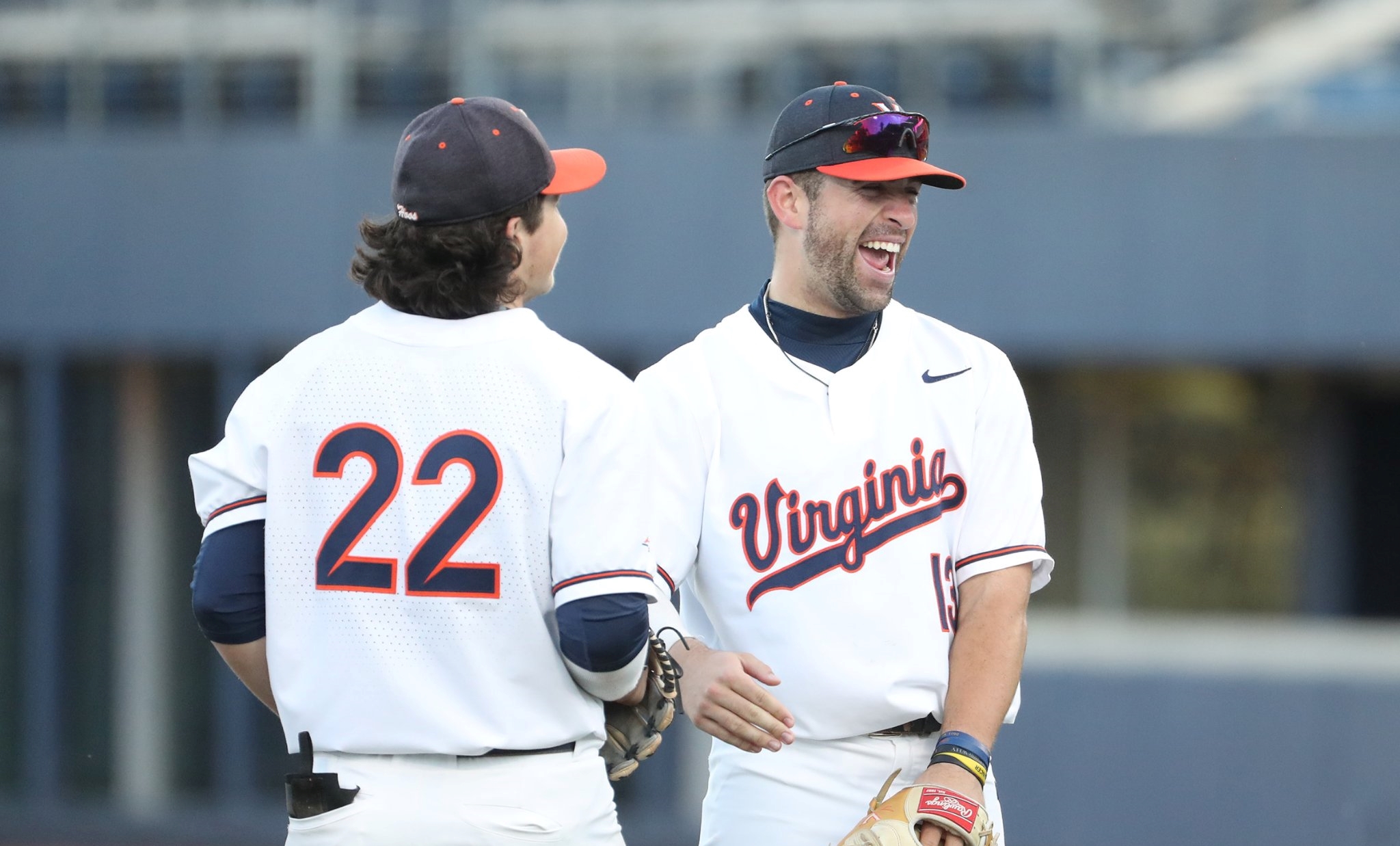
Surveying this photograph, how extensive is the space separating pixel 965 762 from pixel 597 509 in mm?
787

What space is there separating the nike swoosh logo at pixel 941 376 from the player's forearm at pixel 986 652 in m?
0.36

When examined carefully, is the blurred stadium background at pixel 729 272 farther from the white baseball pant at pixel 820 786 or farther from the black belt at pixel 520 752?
the black belt at pixel 520 752

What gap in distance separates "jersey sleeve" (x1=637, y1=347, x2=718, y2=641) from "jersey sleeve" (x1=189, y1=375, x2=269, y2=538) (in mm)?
658

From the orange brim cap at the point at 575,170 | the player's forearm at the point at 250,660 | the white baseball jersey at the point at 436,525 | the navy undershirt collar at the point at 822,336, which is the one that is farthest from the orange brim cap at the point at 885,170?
the player's forearm at the point at 250,660

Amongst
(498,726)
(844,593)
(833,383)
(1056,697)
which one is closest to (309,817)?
(498,726)

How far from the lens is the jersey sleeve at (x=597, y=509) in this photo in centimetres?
230

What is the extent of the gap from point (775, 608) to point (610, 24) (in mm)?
7216

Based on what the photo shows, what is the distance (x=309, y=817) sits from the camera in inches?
91.9

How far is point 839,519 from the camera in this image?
8.98 feet

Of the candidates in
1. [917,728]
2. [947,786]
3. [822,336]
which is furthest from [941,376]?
[947,786]

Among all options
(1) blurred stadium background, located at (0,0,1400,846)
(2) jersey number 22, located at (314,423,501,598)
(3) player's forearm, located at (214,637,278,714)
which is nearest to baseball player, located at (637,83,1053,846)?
(2) jersey number 22, located at (314,423,501,598)

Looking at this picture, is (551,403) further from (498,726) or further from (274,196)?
(274,196)

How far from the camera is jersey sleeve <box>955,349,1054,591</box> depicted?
2764 millimetres

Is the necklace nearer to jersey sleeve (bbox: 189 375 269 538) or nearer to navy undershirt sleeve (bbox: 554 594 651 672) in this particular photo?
navy undershirt sleeve (bbox: 554 594 651 672)
